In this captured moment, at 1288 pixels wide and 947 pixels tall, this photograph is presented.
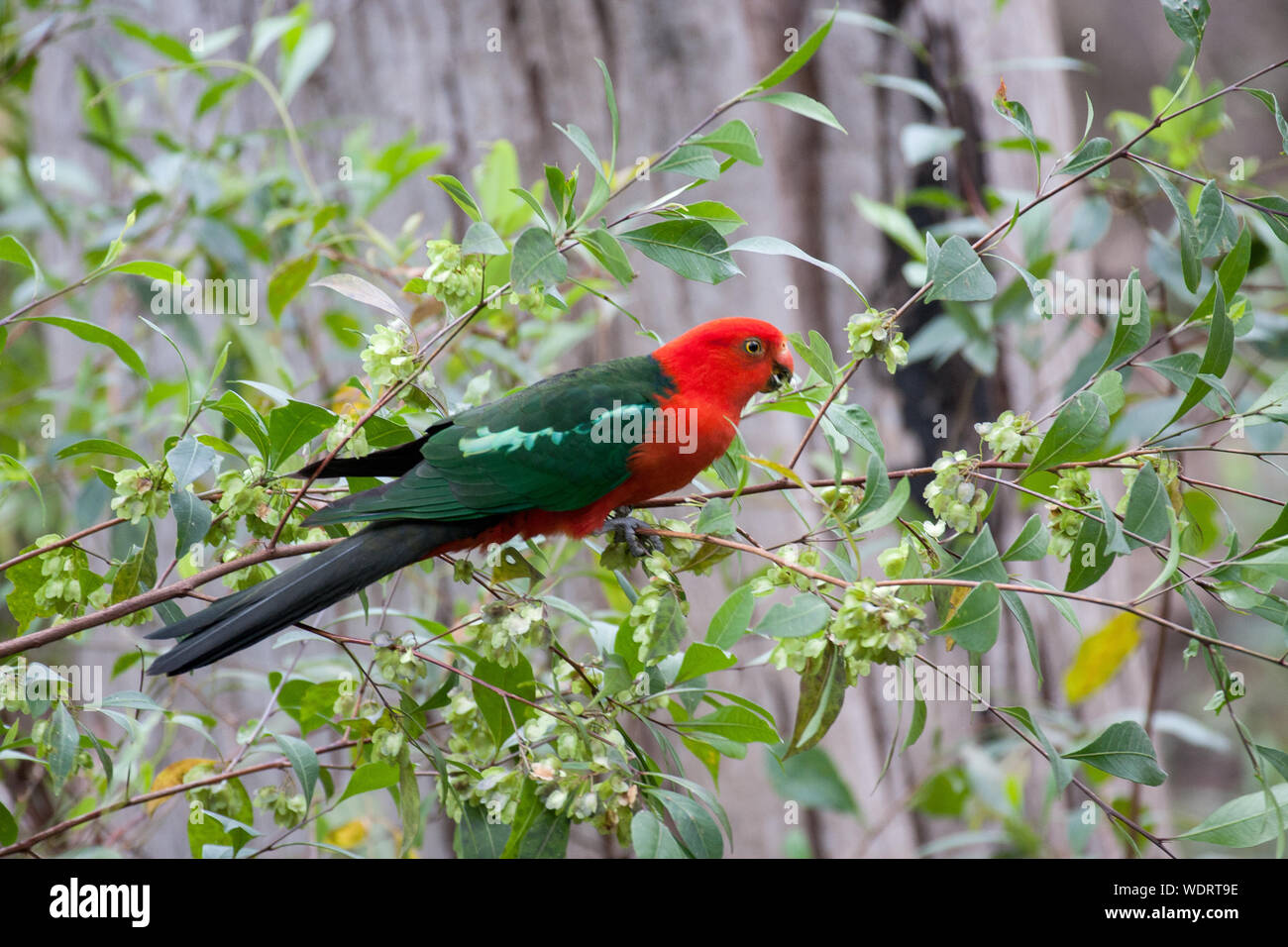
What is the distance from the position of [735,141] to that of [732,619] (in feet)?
2.78

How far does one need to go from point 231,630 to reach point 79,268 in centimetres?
348

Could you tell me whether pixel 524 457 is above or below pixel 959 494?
above

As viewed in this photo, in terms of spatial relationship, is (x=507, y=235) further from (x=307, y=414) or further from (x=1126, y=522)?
(x=1126, y=522)

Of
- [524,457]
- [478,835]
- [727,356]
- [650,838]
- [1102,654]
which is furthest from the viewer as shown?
[1102,654]

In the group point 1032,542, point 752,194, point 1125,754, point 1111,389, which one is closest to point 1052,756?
point 1125,754

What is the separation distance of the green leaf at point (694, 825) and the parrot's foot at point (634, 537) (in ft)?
1.56

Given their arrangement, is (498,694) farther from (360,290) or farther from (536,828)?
(360,290)

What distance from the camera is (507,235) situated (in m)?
3.09

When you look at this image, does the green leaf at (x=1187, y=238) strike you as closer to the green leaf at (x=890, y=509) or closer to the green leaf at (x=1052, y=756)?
the green leaf at (x=890, y=509)

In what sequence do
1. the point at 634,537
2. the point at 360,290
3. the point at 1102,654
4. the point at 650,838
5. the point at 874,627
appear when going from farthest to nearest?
1. the point at 1102,654
2. the point at 634,537
3. the point at 360,290
4. the point at 650,838
5. the point at 874,627

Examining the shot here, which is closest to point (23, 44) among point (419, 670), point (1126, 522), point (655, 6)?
point (655, 6)

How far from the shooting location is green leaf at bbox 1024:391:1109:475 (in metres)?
1.61

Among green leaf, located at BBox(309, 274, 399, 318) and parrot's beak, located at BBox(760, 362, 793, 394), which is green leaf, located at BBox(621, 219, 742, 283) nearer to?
green leaf, located at BBox(309, 274, 399, 318)

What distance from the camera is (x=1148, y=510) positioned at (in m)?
1.57
